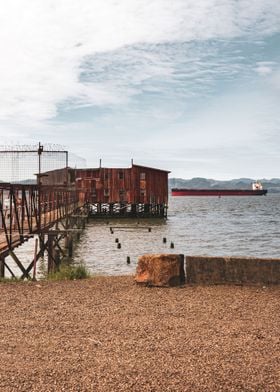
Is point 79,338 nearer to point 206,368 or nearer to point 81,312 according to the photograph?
point 81,312

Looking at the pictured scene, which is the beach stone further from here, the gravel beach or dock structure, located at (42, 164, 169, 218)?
dock structure, located at (42, 164, 169, 218)

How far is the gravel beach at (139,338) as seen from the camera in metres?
5.64

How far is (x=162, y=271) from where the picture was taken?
10.8 metres

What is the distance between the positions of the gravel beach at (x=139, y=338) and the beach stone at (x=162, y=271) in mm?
283

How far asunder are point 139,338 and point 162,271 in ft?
12.2

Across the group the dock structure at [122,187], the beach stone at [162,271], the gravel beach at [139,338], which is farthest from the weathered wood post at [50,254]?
the dock structure at [122,187]

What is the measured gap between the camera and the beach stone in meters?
10.8

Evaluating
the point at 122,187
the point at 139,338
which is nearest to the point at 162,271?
the point at 139,338

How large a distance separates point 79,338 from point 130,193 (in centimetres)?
5513

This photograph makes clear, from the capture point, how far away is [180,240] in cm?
3994

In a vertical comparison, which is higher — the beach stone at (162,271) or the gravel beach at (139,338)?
the beach stone at (162,271)

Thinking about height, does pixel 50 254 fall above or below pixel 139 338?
below

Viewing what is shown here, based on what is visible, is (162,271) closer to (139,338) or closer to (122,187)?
(139,338)

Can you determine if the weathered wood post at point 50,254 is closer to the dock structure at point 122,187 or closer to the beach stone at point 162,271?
Result: the beach stone at point 162,271
